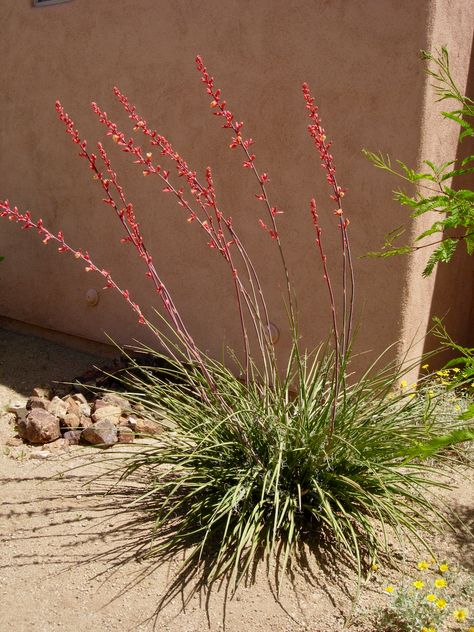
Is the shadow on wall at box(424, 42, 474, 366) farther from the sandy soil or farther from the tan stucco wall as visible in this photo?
the sandy soil

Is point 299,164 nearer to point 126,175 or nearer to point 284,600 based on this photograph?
point 126,175

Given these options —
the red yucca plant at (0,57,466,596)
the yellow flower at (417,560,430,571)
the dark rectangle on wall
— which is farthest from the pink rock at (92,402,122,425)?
the dark rectangle on wall

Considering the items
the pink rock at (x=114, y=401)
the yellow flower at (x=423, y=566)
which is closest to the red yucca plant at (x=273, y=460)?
the yellow flower at (x=423, y=566)

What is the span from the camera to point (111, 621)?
3125 mm

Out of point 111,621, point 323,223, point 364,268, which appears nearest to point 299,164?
point 323,223

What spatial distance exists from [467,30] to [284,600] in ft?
12.3

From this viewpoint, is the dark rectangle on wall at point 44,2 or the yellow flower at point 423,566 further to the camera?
the dark rectangle on wall at point 44,2

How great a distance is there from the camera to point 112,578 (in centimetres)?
338

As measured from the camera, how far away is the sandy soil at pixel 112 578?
10.2 feet

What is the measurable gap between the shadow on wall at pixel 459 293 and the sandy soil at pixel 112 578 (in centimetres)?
166

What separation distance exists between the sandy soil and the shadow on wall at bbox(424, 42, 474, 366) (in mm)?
1665

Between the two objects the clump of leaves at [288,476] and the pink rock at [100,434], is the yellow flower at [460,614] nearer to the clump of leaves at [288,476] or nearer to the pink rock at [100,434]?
the clump of leaves at [288,476]

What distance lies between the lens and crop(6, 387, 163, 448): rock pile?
486cm

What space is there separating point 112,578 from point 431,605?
1.34 m
